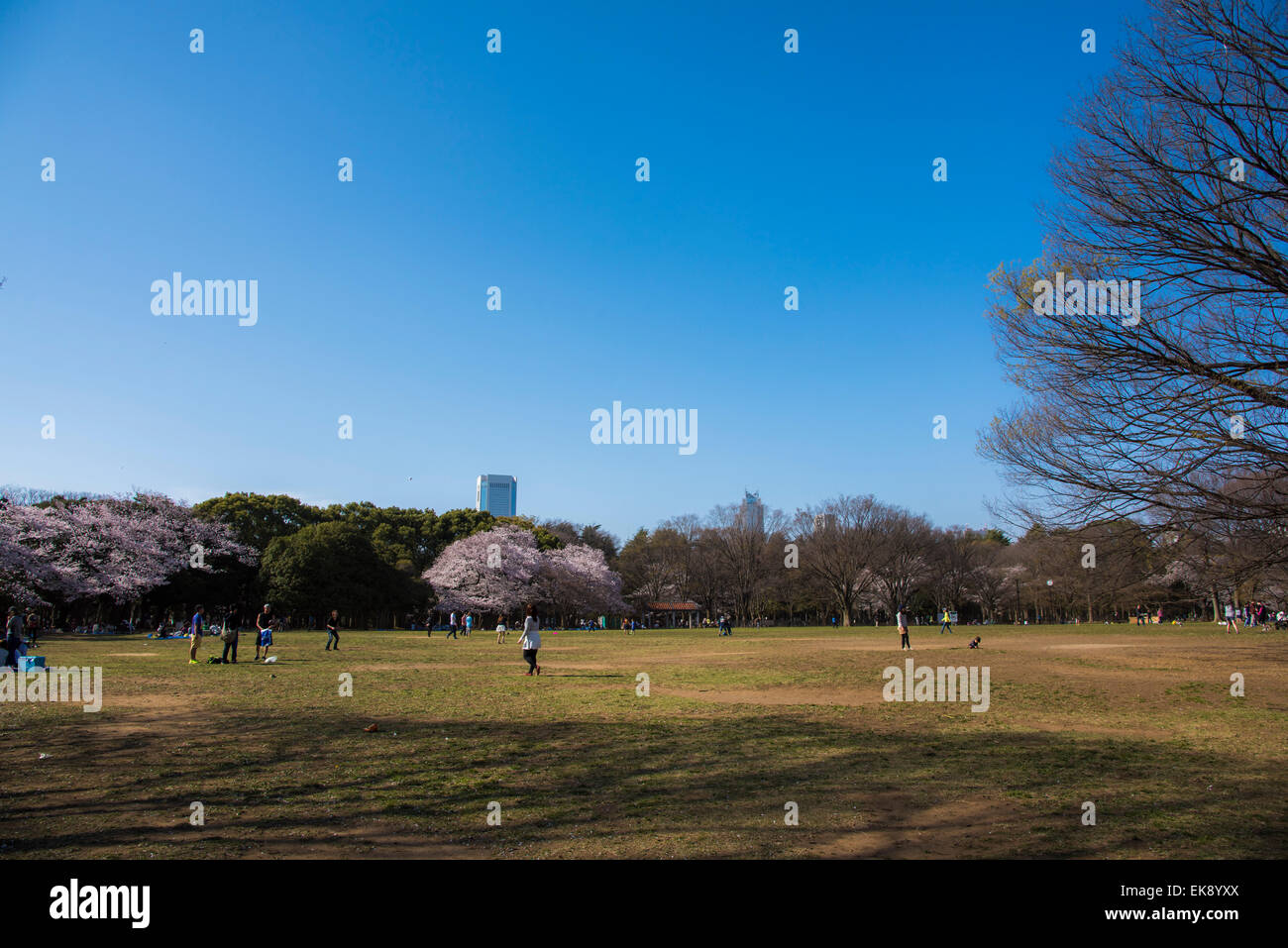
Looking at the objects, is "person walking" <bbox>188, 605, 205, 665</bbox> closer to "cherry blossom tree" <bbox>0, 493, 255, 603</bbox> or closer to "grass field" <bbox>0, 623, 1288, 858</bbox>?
"grass field" <bbox>0, 623, 1288, 858</bbox>

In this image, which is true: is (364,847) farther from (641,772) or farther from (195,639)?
(195,639)

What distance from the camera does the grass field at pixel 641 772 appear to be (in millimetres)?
6570

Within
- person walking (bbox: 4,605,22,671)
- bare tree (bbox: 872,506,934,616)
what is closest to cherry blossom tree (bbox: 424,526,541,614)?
bare tree (bbox: 872,506,934,616)

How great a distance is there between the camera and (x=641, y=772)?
9.16 meters

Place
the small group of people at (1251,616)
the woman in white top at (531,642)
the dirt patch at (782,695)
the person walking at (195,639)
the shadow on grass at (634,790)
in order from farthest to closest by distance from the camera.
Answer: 1. the small group of people at (1251,616)
2. the person walking at (195,639)
3. the woman in white top at (531,642)
4. the dirt patch at (782,695)
5. the shadow on grass at (634,790)

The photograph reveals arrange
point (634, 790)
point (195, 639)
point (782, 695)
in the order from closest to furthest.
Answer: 1. point (634, 790)
2. point (782, 695)
3. point (195, 639)

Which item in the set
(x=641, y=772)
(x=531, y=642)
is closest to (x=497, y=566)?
(x=531, y=642)

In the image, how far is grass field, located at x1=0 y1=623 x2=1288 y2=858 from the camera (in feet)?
21.6

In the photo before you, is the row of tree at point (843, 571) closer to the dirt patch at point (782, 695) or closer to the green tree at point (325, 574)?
the green tree at point (325, 574)

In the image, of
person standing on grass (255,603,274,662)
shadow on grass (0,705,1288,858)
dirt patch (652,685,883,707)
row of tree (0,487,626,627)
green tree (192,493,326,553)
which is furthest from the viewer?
green tree (192,493,326,553)

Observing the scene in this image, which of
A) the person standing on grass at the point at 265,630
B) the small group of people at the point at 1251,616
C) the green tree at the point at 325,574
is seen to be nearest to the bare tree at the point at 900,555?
the small group of people at the point at 1251,616
